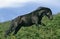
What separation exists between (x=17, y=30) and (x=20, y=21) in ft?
2.12

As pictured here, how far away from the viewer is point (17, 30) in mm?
19078

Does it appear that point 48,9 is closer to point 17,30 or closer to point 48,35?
point 17,30

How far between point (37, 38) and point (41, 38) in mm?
332

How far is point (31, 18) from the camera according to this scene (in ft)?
61.8

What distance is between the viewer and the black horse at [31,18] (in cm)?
1848

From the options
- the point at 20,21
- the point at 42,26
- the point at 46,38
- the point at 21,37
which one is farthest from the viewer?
the point at 20,21

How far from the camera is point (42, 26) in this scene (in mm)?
17578

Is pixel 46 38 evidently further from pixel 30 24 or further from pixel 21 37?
pixel 30 24

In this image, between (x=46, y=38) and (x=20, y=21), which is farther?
(x=20, y=21)

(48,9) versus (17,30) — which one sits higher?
(48,9)

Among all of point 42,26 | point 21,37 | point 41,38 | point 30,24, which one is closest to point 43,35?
point 41,38

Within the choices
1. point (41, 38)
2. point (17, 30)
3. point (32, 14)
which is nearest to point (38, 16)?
point (32, 14)

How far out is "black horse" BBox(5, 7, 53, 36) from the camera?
18.5 meters

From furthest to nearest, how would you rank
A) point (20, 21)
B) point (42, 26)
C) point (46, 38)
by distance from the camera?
point (20, 21) → point (42, 26) → point (46, 38)
